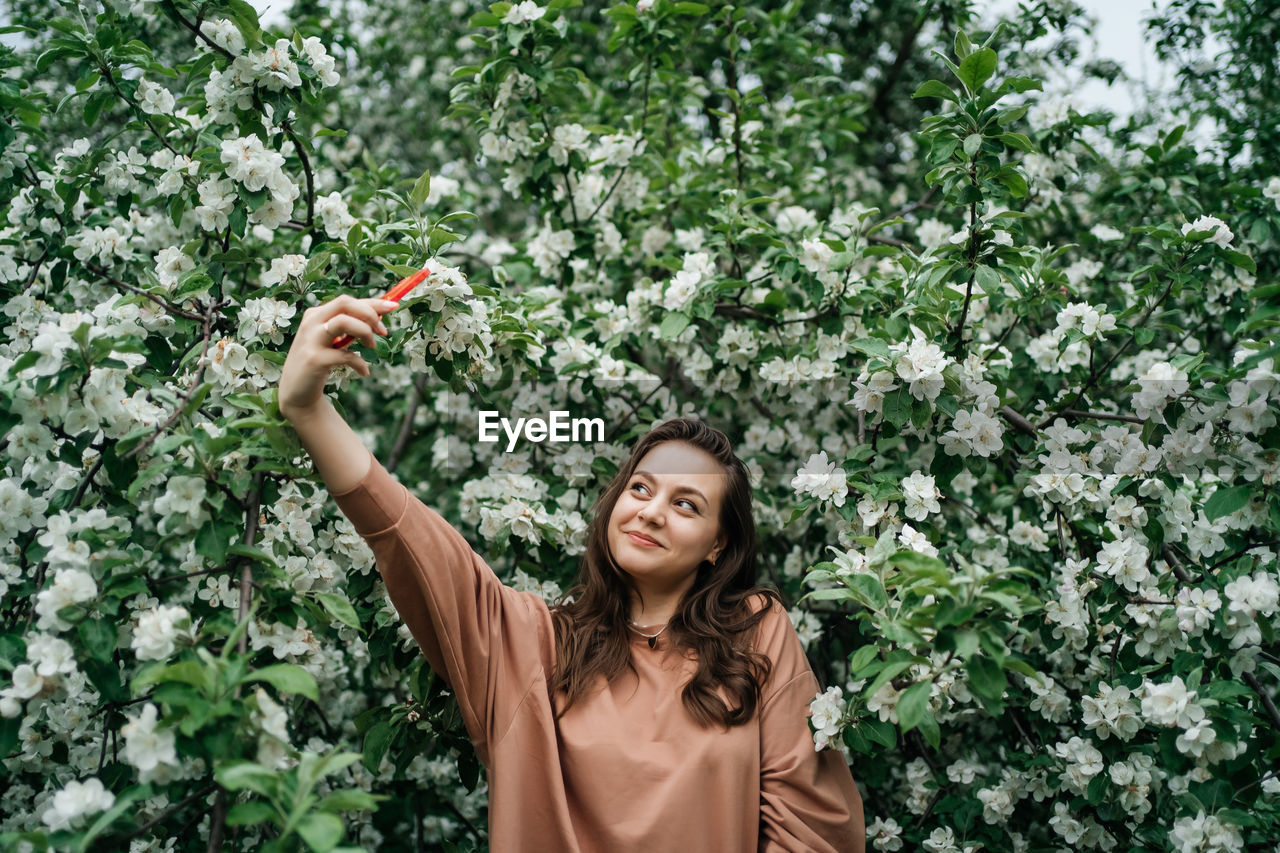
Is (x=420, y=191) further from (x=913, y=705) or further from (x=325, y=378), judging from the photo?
(x=913, y=705)

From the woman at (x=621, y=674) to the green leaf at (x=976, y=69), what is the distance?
101 centimetres

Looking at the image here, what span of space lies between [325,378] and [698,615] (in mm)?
1016

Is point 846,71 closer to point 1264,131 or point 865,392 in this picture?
point 1264,131

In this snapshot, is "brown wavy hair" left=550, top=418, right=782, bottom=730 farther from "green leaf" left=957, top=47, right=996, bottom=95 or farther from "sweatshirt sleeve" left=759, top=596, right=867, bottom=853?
"green leaf" left=957, top=47, right=996, bottom=95

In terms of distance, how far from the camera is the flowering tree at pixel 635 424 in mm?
1588

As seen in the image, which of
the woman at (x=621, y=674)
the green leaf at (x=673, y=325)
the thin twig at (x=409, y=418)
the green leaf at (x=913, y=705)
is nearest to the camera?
the green leaf at (x=913, y=705)

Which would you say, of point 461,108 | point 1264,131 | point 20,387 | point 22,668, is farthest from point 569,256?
point 1264,131

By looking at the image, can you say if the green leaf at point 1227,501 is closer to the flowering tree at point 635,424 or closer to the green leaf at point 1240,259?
the flowering tree at point 635,424

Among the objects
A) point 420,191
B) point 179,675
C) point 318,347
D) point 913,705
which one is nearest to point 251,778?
point 179,675

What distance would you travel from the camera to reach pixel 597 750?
187 centimetres

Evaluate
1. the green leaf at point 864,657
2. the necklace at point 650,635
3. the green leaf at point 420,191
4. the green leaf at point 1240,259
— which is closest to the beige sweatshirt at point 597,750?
the necklace at point 650,635

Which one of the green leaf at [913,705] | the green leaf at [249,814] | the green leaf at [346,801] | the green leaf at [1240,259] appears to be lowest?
the green leaf at [249,814]

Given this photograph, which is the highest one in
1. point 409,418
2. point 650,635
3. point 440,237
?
point 440,237

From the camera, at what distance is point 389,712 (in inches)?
88.0
